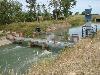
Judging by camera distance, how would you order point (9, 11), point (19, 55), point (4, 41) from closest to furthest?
point (19, 55) < point (4, 41) < point (9, 11)

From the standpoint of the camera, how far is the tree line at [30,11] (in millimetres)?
66125

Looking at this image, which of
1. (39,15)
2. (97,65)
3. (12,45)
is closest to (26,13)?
(39,15)

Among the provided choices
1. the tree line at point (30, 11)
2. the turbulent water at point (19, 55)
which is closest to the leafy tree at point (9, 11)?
the tree line at point (30, 11)

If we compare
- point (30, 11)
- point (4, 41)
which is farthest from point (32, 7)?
point (4, 41)

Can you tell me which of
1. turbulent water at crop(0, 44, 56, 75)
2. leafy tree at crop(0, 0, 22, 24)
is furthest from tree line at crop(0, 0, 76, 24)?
turbulent water at crop(0, 44, 56, 75)

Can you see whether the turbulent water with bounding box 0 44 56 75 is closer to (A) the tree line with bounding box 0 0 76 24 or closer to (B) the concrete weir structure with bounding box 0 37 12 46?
(B) the concrete weir structure with bounding box 0 37 12 46

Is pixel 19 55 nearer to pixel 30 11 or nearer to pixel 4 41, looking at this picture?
pixel 4 41

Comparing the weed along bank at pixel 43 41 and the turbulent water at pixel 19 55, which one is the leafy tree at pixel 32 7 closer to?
the weed along bank at pixel 43 41

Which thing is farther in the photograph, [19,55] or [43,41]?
[43,41]

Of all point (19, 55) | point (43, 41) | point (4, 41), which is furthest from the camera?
point (4, 41)

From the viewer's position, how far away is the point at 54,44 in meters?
39.2

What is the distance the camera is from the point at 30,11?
75688mm

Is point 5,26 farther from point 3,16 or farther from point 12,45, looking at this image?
point 12,45

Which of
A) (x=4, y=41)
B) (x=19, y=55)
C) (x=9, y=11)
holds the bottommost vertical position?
(x=4, y=41)
